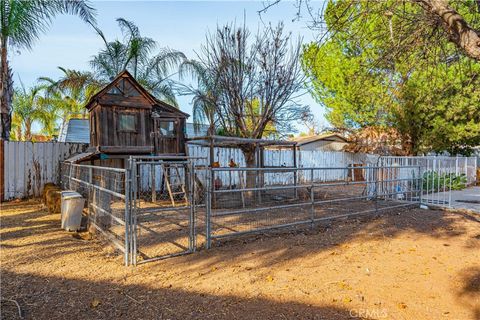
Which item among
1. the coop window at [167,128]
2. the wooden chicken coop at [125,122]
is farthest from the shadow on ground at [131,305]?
the coop window at [167,128]

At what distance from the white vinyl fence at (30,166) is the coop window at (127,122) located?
2.61 m

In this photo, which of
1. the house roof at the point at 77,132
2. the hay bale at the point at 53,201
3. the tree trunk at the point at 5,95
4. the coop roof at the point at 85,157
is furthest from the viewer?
the house roof at the point at 77,132

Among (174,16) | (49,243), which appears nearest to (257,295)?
(49,243)

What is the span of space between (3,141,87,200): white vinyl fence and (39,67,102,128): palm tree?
2.64 m

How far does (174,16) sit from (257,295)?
7.89 metres

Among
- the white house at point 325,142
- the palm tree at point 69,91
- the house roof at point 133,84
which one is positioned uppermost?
the palm tree at point 69,91

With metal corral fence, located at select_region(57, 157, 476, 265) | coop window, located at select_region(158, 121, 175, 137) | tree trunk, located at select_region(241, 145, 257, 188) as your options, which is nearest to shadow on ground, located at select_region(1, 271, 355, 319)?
metal corral fence, located at select_region(57, 157, 476, 265)

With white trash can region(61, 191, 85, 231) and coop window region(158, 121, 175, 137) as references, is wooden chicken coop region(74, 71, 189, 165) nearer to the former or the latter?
coop window region(158, 121, 175, 137)

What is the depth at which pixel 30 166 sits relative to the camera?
12.3 metres

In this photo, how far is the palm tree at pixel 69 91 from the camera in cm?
1614

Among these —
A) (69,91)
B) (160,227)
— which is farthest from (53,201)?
(69,91)

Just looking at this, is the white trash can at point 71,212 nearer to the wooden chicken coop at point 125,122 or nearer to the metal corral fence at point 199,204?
the metal corral fence at point 199,204

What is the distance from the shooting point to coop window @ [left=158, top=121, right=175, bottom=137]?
1371cm

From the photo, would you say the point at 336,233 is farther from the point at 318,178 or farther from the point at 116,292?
the point at 318,178
